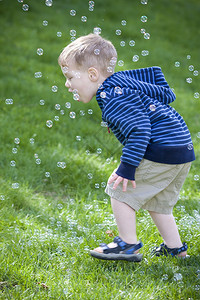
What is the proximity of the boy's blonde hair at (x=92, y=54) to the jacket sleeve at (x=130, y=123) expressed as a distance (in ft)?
0.76

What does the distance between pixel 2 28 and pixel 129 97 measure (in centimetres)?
579

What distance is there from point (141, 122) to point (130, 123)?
66mm

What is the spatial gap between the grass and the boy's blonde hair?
2.53 ft

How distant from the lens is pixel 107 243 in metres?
2.91

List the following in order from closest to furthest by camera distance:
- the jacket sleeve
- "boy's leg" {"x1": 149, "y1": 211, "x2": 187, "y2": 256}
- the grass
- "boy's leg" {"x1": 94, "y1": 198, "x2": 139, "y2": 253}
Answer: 1. the jacket sleeve
2. the grass
3. "boy's leg" {"x1": 94, "y1": 198, "x2": 139, "y2": 253}
4. "boy's leg" {"x1": 149, "y1": 211, "x2": 187, "y2": 256}

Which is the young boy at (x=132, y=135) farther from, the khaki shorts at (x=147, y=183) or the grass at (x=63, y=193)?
the grass at (x=63, y=193)

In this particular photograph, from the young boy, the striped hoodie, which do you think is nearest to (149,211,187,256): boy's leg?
the young boy

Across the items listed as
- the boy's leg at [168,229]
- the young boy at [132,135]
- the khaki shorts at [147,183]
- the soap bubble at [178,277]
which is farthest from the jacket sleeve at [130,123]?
the soap bubble at [178,277]

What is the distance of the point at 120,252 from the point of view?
2.61 m

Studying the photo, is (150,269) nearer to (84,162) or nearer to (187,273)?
(187,273)

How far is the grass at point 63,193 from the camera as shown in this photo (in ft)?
8.16

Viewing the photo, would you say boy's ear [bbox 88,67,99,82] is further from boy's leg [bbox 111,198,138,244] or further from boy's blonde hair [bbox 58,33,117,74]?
boy's leg [bbox 111,198,138,244]

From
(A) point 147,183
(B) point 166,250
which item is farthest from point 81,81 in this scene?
(B) point 166,250

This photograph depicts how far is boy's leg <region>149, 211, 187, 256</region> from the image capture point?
8.91ft
